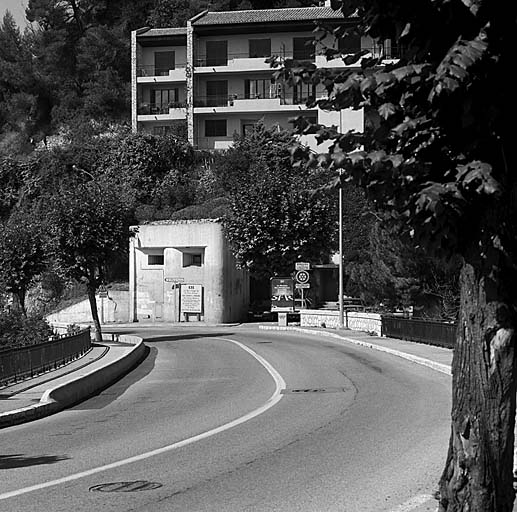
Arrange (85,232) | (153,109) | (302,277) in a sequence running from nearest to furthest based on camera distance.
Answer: (85,232) → (302,277) → (153,109)

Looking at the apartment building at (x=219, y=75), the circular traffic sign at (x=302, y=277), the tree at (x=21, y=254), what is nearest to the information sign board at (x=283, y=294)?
the circular traffic sign at (x=302, y=277)

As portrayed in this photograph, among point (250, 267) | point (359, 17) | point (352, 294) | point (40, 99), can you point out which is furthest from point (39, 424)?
point (40, 99)

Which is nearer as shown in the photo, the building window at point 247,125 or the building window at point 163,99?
the building window at point 247,125

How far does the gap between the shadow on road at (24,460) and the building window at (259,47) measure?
197ft

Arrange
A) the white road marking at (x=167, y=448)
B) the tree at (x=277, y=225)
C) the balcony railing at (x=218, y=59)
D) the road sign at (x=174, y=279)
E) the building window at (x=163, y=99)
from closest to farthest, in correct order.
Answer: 1. the white road marking at (x=167, y=448)
2. the tree at (x=277, y=225)
3. the road sign at (x=174, y=279)
4. the balcony railing at (x=218, y=59)
5. the building window at (x=163, y=99)

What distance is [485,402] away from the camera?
5.55m

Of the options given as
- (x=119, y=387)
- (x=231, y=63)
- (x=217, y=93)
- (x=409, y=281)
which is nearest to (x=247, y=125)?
(x=217, y=93)

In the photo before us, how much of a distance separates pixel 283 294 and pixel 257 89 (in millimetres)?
24391

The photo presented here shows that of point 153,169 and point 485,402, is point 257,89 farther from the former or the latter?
point 485,402

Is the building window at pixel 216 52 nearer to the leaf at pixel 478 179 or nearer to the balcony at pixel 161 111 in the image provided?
the balcony at pixel 161 111

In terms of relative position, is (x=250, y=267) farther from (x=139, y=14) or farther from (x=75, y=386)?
(x=139, y=14)

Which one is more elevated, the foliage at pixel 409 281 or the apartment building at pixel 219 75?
the apartment building at pixel 219 75

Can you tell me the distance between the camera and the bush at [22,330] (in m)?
27.6

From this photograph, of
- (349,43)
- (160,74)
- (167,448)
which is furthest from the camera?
(160,74)
